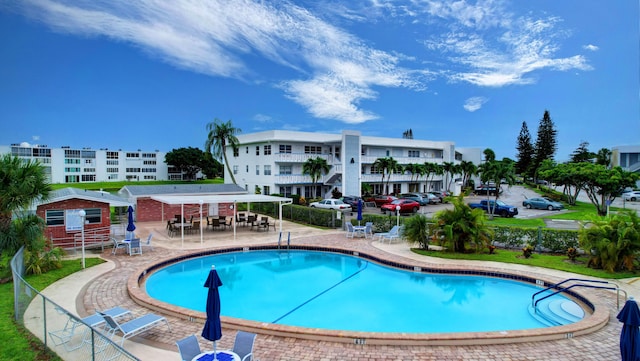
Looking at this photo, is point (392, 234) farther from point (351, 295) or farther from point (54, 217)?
point (54, 217)

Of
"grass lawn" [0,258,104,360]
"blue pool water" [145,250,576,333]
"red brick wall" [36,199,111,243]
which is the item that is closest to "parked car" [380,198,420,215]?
"blue pool water" [145,250,576,333]

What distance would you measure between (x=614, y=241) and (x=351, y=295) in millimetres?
10005

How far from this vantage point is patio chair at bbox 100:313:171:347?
24.7 ft

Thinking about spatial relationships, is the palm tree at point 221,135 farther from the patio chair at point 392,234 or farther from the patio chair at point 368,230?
the patio chair at point 392,234

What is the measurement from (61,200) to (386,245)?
54.1ft

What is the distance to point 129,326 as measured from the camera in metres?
7.73

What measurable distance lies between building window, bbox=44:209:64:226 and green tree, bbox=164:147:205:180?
256 ft

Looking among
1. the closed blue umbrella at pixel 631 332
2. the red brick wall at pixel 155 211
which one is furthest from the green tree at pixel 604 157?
the closed blue umbrella at pixel 631 332

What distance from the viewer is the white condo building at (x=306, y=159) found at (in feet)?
134

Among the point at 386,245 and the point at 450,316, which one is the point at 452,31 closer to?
the point at 386,245

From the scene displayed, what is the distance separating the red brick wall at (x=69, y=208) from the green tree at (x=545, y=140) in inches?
3153

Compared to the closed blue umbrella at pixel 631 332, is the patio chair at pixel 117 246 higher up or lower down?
lower down

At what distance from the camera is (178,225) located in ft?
71.6

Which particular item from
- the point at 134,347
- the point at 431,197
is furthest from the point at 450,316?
the point at 431,197
